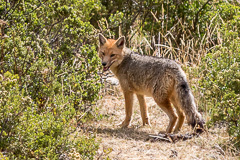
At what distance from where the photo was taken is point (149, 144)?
615 cm

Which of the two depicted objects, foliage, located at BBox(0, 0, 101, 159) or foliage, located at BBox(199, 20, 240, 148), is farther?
foliage, located at BBox(199, 20, 240, 148)

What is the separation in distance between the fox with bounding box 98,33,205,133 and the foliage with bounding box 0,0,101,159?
57 cm

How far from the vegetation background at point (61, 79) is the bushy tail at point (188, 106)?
0.18 metres

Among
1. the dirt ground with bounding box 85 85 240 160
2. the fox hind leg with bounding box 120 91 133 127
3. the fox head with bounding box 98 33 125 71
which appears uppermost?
the fox head with bounding box 98 33 125 71

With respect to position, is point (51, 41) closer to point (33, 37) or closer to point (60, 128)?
point (33, 37)

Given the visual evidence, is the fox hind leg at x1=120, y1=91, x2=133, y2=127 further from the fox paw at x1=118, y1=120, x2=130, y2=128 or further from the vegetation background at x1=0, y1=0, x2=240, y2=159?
the vegetation background at x1=0, y1=0, x2=240, y2=159

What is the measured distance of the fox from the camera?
6.29 meters

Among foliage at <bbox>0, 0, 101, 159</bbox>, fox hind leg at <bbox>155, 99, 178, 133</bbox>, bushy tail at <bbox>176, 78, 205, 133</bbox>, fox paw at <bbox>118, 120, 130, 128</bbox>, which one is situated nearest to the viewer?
foliage at <bbox>0, 0, 101, 159</bbox>

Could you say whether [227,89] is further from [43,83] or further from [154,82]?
[43,83]

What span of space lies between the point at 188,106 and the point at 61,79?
2.02m

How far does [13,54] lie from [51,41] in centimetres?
167

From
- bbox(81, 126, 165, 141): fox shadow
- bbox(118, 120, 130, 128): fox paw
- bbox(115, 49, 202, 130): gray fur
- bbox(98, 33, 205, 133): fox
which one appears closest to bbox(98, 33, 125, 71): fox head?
bbox(98, 33, 205, 133): fox

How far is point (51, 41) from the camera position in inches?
310

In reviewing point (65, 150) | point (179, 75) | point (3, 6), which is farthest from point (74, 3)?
point (65, 150)
